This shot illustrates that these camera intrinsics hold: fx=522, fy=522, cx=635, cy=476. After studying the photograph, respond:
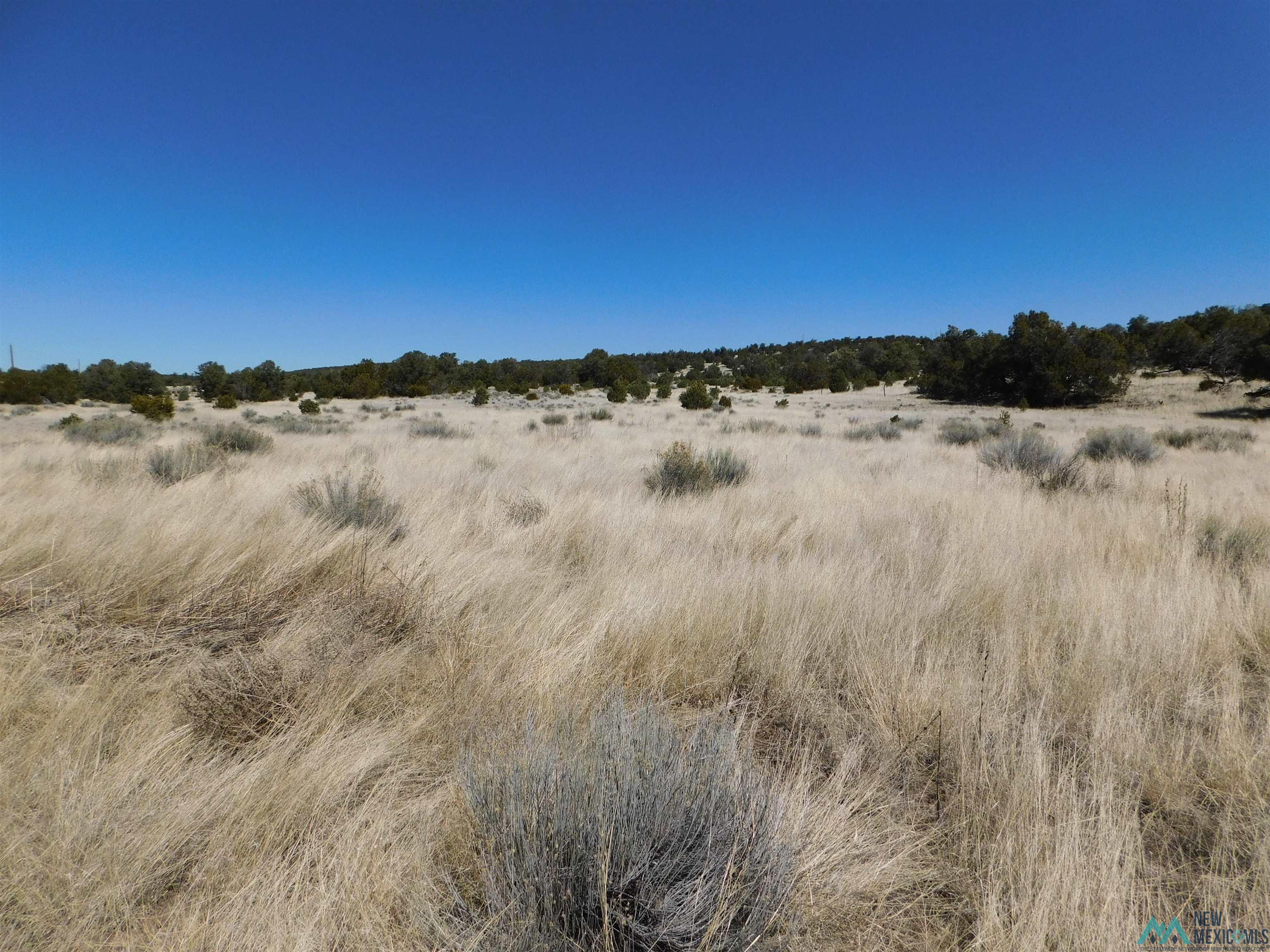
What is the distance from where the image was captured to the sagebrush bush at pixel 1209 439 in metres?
12.2

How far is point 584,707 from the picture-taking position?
78.3 inches

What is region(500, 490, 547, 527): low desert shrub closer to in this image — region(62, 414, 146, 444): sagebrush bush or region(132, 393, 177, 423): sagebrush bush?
region(62, 414, 146, 444): sagebrush bush

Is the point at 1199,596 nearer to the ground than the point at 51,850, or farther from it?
nearer to the ground

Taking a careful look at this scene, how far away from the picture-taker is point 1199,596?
3.02 meters

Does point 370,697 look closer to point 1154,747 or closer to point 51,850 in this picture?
point 51,850

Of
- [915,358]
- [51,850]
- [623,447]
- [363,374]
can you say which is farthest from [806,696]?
[915,358]

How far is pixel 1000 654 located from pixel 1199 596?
160 centimetres

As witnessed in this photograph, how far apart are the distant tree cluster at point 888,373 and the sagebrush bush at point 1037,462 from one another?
2276cm

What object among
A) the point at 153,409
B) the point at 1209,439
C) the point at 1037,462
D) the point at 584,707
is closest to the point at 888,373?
Answer: the point at 1209,439

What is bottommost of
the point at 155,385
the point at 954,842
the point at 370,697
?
the point at 954,842

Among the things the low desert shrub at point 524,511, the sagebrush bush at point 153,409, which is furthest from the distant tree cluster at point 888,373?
the low desert shrub at point 524,511

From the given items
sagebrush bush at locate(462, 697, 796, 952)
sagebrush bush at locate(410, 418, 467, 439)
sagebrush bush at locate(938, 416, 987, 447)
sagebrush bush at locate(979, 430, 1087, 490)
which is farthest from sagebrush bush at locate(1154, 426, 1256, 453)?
sagebrush bush at locate(410, 418, 467, 439)

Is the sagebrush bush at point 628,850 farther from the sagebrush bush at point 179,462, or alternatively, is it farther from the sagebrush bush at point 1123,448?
the sagebrush bush at point 1123,448

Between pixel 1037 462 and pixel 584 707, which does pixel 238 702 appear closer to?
pixel 584 707
